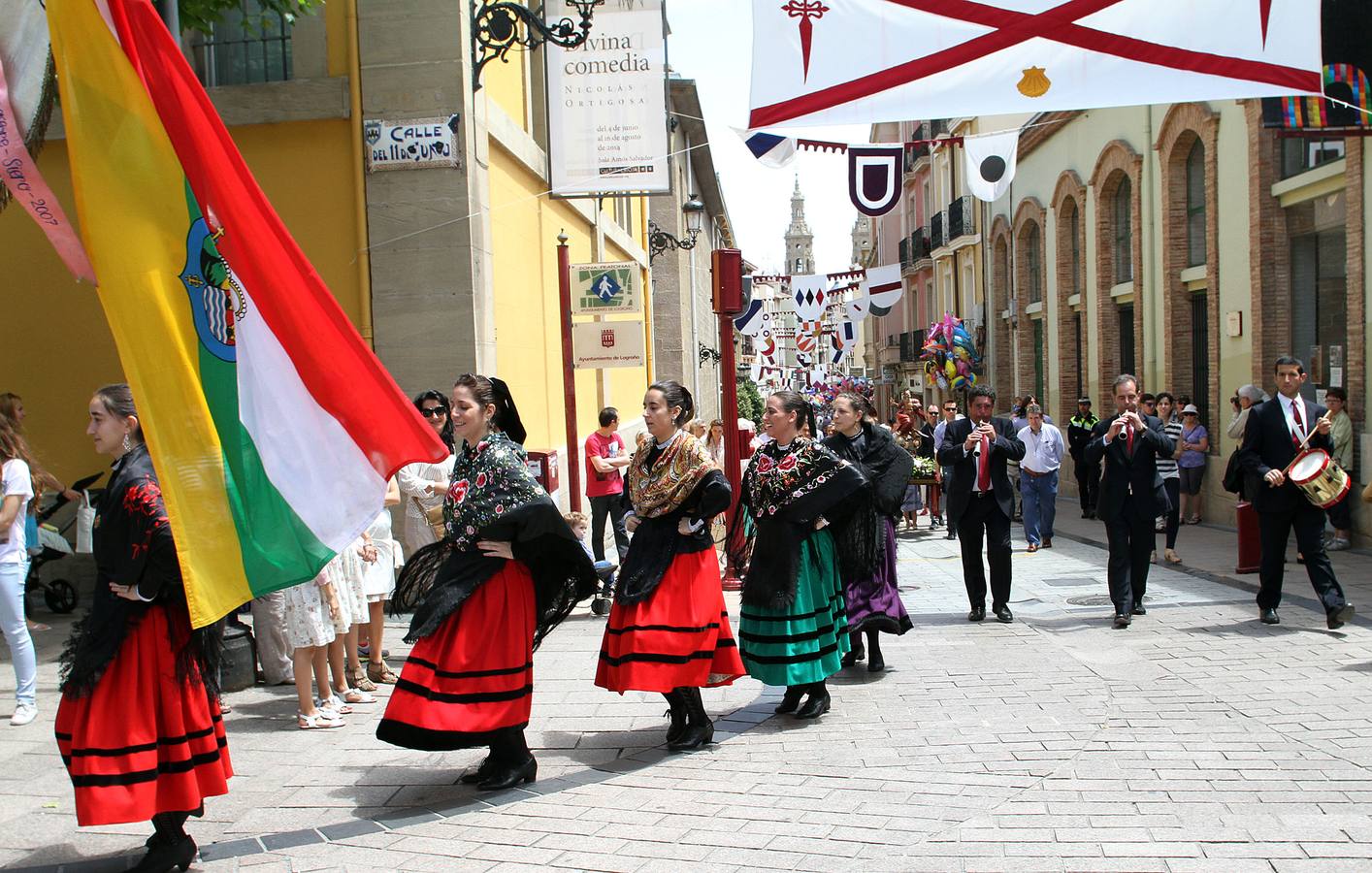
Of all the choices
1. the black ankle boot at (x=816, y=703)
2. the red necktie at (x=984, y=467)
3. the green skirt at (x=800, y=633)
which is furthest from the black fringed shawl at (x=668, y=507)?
the red necktie at (x=984, y=467)

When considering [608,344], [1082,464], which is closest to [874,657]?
[608,344]

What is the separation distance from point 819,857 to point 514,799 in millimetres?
1499

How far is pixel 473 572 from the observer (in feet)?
17.8

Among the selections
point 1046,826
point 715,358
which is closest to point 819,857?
point 1046,826

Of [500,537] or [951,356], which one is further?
[951,356]

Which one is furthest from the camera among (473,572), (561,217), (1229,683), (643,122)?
(561,217)

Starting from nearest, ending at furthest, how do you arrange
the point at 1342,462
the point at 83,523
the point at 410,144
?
1. the point at 83,523
2. the point at 410,144
3. the point at 1342,462

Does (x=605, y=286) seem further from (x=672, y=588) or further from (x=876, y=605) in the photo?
(x=672, y=588)

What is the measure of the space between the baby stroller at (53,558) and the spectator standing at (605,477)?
446cm

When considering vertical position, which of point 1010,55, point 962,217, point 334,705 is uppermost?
point 962,217

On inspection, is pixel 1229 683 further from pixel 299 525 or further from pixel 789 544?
pixel 299 525

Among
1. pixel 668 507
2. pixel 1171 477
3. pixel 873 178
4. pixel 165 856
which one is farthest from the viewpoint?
pixel 873 178

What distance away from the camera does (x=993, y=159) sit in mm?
15344

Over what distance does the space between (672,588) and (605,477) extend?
6.45m
